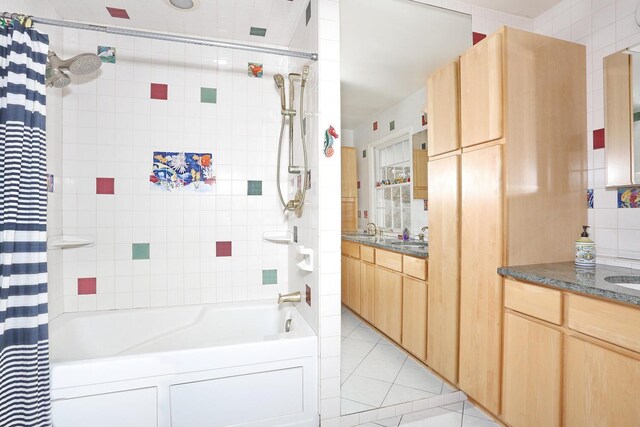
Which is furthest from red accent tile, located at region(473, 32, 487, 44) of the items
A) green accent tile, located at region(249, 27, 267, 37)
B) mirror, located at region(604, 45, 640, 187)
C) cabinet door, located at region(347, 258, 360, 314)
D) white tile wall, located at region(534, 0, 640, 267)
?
cabinet door, located at region(347, 258, 360, 314)

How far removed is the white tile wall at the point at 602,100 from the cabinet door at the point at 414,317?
1.03 m

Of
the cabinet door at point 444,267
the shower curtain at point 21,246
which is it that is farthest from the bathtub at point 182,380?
the cabinet door at point 444,267

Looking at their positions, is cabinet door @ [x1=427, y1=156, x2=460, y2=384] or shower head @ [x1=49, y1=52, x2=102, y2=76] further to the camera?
cabinet door @ [x1=427, y1=156, x2=460, y2=384]

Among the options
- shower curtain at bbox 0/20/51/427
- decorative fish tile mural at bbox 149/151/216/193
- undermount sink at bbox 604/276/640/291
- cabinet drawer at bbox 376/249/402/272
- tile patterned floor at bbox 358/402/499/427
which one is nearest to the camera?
shower curtain at bbox 0/20/51/427

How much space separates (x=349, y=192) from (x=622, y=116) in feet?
6.72

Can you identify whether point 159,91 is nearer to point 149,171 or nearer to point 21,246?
point 149,171

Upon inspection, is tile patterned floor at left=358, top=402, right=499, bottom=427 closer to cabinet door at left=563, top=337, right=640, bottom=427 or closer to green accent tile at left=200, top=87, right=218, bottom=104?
cabinet door at left=563, top=337, right=640, bottom=427

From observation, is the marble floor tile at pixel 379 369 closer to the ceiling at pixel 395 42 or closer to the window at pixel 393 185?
the window at pixel 393 185

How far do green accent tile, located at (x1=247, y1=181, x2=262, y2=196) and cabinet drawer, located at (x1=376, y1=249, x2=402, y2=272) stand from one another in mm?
1130

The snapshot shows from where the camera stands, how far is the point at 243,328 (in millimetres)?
2127

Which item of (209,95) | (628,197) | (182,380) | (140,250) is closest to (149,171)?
(140,250)

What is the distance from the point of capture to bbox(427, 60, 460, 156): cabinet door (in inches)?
77.1

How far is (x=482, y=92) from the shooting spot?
68.5 inches

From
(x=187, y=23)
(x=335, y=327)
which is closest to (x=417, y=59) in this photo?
(x=187, y=23)
